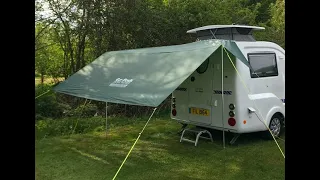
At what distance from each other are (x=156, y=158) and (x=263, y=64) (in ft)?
9.34

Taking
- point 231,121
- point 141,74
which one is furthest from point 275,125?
point 141,74

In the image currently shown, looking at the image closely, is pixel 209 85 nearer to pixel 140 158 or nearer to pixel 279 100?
pixel 279 100

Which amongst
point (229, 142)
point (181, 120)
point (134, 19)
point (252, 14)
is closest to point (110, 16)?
point (134, 19)

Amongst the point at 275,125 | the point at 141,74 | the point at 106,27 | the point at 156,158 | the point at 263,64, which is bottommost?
the point at 156,158

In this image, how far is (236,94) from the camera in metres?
6.29

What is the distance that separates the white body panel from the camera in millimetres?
6336

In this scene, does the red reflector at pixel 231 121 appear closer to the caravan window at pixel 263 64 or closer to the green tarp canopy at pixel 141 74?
the caravan window at pixel 263 64

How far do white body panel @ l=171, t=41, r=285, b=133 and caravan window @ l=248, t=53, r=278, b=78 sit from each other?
81 millimetres

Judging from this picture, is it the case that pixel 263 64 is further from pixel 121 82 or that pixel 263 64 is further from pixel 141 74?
pixel 121 82

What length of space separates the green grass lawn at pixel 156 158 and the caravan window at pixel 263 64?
1402mm

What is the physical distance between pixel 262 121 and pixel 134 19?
5475 mm

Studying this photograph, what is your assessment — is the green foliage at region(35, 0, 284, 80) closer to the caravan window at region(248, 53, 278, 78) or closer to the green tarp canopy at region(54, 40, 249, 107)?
the green tarp canopy at region(54, 40, 249, 107)

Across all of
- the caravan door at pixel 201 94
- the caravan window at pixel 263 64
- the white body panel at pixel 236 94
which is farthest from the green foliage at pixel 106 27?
the caravan window at pixel 263 64
